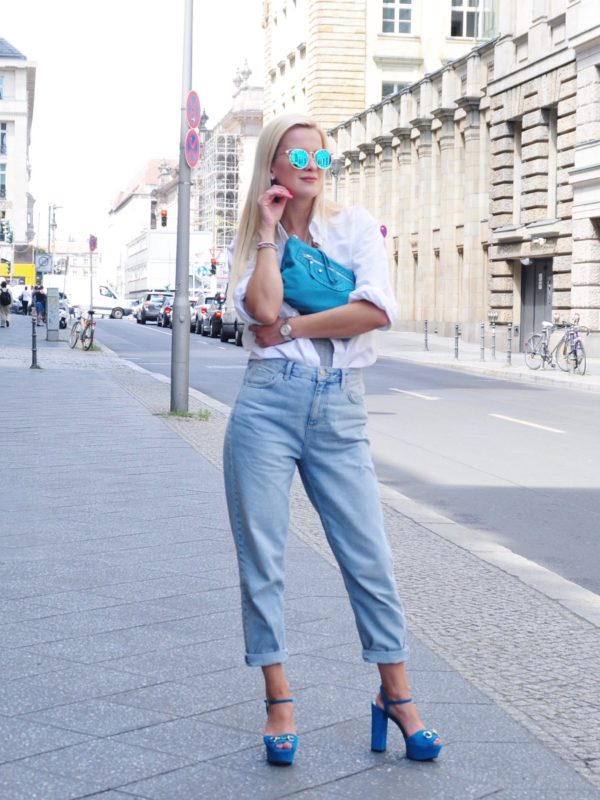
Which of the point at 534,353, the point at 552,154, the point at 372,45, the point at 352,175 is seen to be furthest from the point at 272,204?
the point at 372,45

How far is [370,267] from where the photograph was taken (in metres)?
4.06

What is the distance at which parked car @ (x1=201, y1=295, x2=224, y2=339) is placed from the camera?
45.3 meters

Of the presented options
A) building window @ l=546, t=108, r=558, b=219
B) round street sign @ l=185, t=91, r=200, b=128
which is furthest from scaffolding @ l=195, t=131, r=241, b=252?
round street sign @ l=185, t=91, r=200, b=128

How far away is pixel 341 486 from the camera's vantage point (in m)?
4.05

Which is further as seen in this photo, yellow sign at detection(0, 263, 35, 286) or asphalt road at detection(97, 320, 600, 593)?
yellow sign at detection(0, 263, 35, 286)

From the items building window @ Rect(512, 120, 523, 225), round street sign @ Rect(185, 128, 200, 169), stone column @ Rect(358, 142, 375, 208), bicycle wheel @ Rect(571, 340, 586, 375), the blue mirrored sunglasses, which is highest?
stone column @ Rect(358, 142, 375, 208)

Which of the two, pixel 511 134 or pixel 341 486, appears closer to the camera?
pixel 341 486

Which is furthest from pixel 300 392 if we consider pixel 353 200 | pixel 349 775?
pixel 353 200

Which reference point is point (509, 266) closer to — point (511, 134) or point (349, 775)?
point (511, 134)

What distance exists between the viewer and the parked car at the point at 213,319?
1785 inches

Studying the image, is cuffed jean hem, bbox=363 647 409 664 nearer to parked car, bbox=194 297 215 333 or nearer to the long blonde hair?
the long blonde hair

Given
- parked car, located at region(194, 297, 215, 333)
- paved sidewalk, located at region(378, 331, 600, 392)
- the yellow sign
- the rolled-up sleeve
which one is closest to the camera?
the rolled-up sleeve

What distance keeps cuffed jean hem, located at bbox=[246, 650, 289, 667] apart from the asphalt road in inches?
125

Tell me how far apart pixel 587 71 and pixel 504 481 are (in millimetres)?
23575
